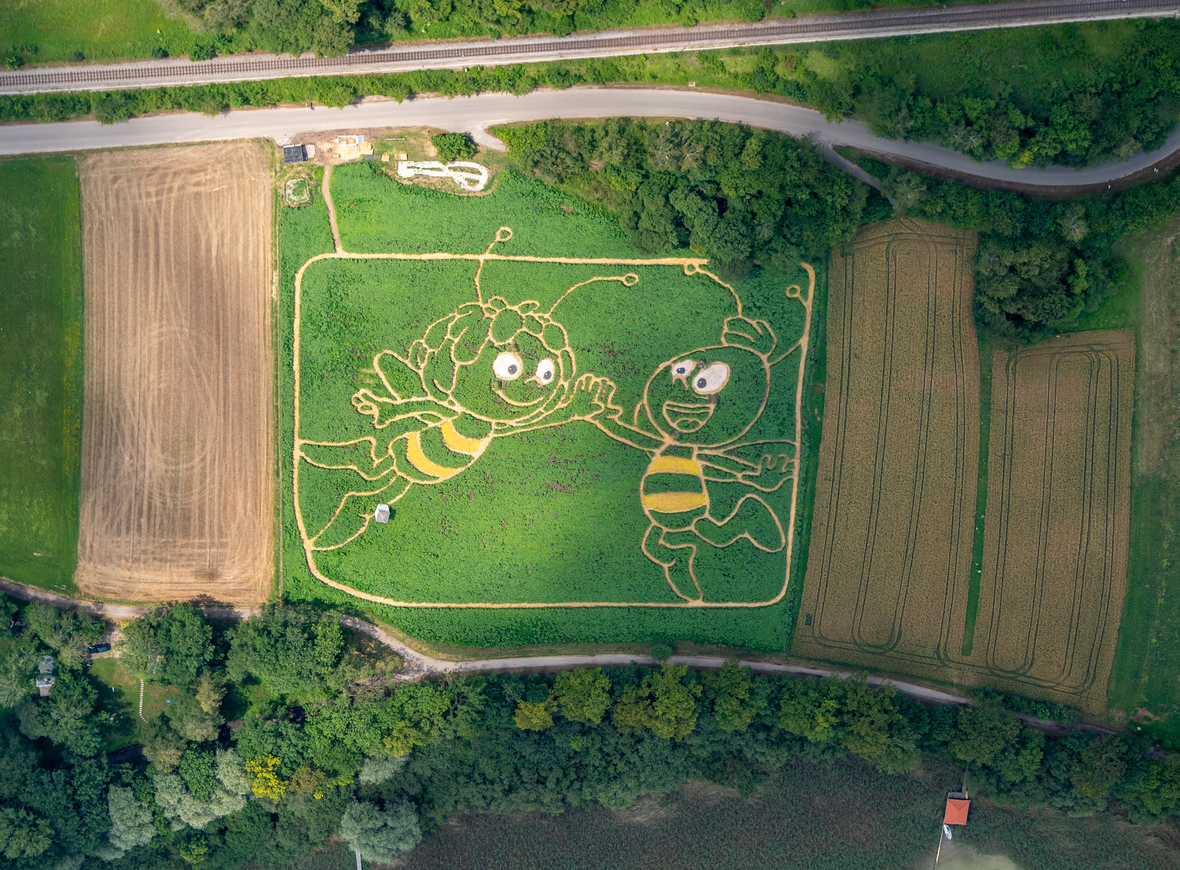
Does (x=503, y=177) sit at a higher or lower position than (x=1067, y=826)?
higher

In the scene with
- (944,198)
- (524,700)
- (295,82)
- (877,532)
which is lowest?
(524,700)

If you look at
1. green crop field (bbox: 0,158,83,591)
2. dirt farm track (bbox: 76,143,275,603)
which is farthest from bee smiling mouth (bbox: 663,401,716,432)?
green crop field (bbox: 0,158,83,591)

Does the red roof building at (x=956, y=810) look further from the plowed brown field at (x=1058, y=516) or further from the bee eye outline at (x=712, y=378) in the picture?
the bee eye outline at (x=712, y=378)

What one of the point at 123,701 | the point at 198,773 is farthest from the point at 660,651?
the point at 123,701

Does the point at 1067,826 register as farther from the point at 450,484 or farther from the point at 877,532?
the point at 450,484

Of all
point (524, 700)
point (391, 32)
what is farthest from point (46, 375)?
point (524, 700)

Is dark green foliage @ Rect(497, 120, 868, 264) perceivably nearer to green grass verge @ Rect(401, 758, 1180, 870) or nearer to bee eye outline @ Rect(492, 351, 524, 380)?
bee eye outline @ Rect(492, 351, 524, 380)

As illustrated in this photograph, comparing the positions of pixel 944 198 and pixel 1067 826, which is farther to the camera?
pixel 1067 826
